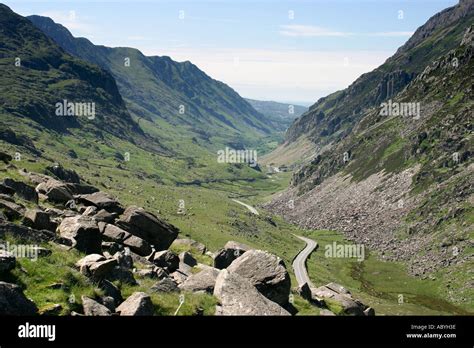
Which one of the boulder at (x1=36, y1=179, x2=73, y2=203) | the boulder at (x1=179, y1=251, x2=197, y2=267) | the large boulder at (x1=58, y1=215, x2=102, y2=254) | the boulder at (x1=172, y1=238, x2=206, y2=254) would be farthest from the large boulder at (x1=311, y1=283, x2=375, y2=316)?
the boulder at (x1=36, y1=179, x2=73, y2=203)

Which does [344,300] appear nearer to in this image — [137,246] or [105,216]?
[137,246]

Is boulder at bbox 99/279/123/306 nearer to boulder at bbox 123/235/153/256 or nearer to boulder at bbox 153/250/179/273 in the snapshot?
boulder at bbox 153/250/179/273

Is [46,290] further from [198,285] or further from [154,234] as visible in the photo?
[154,234]

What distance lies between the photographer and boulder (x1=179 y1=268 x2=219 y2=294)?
28.0 meters

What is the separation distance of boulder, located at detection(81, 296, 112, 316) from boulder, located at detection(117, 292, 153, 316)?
2.93 ft

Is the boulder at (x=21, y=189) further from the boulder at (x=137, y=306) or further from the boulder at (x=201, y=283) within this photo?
the boulder at (x=137, y=306)

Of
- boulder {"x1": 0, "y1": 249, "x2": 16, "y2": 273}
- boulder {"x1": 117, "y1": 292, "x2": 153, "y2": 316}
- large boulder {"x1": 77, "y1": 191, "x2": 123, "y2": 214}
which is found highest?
boulder {"x1": 0, "y1": 249, "x2": 16, "y2": 273}

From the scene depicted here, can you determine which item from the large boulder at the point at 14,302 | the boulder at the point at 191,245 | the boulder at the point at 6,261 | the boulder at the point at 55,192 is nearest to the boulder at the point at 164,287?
the large boulder at the point at 14,302

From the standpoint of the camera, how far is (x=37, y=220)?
90.2ft

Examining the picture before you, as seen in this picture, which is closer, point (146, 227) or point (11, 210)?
point (11, 210)

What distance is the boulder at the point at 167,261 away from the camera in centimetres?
3434

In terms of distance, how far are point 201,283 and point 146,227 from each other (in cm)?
1290

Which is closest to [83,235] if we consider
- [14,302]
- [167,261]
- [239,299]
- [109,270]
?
[109,270]
